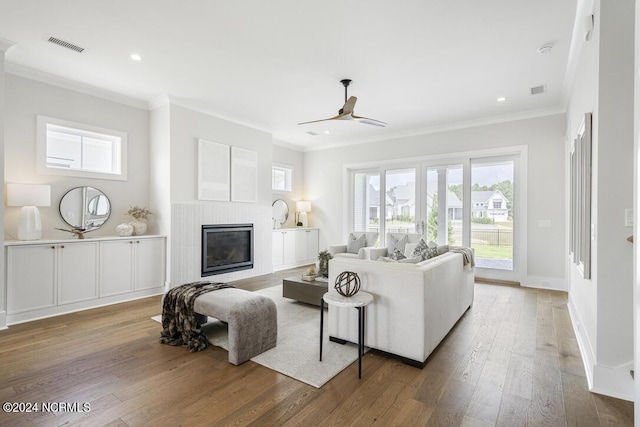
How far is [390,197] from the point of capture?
22.4 ft

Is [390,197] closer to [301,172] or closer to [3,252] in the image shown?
[301,172]

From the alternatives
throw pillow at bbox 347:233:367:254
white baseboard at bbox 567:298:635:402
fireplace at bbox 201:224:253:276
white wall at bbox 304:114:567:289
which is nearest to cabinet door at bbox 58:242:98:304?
fireplace at bbox 201:224:253:276

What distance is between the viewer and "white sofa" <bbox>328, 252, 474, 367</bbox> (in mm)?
2455

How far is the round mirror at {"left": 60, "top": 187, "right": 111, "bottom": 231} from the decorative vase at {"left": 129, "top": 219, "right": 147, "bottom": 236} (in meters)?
0.36

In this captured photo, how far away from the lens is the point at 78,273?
154 inches

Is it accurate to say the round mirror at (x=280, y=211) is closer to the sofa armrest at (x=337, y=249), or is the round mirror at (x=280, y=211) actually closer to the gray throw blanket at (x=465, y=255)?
the sofa armrest at (x=337, y=249)

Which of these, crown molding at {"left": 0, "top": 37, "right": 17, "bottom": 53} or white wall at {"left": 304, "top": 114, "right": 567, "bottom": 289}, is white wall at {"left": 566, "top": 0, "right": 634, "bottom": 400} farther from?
crown molding at {"left": 0, "top": 37, "right": 17, "bottom": 53}

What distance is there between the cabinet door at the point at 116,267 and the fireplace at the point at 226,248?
1.07 metres

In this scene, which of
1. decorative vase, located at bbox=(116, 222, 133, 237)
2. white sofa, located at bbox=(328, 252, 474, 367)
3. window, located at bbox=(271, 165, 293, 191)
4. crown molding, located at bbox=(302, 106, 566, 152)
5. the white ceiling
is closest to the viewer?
white sofa, located at bbox=(328, 252, 474, 367)

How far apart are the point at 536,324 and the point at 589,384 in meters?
1.34

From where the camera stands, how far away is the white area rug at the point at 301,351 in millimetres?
2390

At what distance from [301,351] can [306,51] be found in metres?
3.03

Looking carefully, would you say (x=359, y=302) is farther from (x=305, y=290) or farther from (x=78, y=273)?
(x=78, y=273)

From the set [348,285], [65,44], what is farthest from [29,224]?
[348,285]
